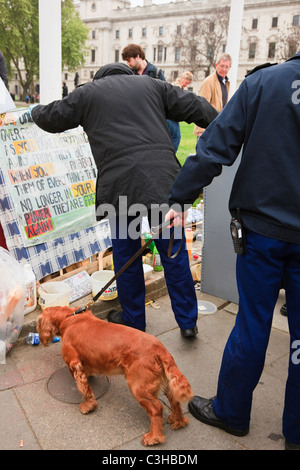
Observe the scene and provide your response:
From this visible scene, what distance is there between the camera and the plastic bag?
291 centimetres

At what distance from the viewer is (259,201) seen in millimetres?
1851

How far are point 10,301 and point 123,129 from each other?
1.55 metres

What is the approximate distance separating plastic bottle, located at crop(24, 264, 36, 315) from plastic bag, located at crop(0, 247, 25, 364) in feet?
0.24

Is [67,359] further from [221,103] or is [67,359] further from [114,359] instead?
[221,103]

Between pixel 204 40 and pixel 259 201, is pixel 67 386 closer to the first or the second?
pixel 259 201

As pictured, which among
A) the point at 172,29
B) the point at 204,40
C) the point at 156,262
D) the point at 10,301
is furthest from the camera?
the point at 172,29

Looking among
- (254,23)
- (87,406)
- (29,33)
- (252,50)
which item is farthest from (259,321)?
(254,23)

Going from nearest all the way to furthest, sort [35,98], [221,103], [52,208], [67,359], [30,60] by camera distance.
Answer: [67,359] → [52,208] → [221,103] → [30,60] → [35,98]

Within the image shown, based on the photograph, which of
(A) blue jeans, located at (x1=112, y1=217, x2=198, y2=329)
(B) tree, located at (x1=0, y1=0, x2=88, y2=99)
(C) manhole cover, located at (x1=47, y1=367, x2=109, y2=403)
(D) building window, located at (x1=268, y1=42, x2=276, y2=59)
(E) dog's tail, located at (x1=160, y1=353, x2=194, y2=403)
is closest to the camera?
(E) dog's tail, located at (x1=160, y1=353, x2=194, y2=403)

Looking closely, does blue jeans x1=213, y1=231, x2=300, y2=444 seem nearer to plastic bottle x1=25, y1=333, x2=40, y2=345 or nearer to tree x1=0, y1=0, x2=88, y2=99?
plastic bottle x1=25, y1=333, x2=40, y2=345

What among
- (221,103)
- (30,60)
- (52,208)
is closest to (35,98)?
(30,60)

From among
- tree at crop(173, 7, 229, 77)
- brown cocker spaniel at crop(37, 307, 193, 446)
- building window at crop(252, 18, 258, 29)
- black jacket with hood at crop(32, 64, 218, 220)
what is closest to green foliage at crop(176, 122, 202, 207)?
black jacket with hood at crop(32, 64, 218, 220)

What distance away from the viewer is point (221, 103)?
7.12 metres

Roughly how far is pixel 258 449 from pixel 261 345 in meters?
0.62
